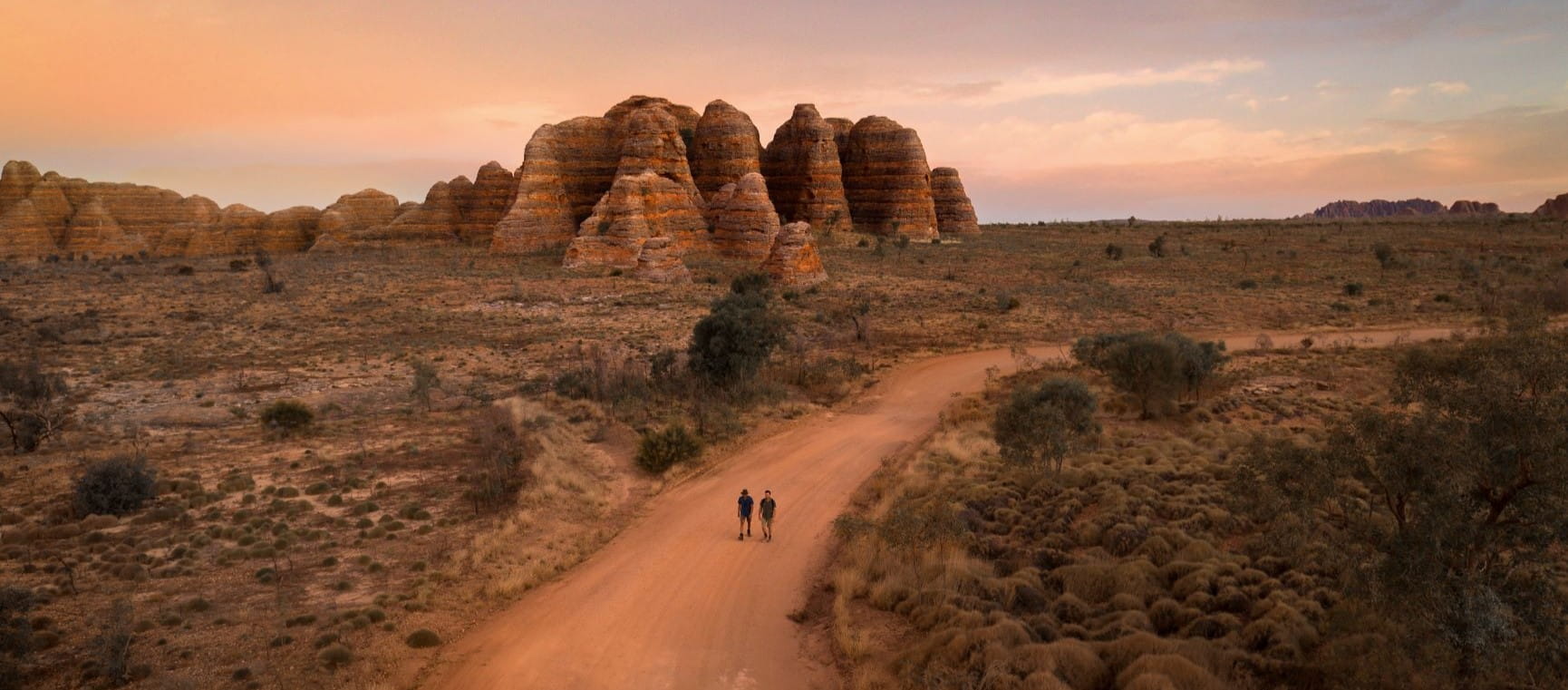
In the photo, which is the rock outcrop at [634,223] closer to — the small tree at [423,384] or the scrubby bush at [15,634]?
the small tree at [423,384]

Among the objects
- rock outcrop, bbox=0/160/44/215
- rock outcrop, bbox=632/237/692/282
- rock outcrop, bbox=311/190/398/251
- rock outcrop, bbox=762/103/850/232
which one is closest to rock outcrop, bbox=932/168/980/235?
rock outcrop, bbox=762/103/850/232

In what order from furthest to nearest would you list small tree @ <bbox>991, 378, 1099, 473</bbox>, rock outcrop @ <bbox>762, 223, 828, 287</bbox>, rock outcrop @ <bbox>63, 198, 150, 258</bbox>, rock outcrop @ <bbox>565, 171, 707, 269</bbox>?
rock outcrop @ <bbox>63, 198, 150, 258</bbox>, rock outcrop @ <bbox>565, 171, 707, 269</bbox>, rock outcrop @ <bbox>762, 223, 828, 287</bbox>, small tree @ <bbox>991, 378, 1099, 473</bbox>

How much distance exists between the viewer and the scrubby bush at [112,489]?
1512 cm

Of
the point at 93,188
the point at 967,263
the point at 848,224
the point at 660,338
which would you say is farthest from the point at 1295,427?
the point at 93,188

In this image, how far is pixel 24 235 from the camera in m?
81.0

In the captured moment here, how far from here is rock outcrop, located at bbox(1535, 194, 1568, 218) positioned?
103 m

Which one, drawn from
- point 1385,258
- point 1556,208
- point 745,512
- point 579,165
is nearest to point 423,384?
point 745,512

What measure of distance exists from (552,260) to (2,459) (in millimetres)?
42190

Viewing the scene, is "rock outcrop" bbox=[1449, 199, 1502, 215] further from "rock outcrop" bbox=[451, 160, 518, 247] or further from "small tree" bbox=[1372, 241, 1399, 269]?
"rock outcrop" bbox=[451, 160, 518, 247]

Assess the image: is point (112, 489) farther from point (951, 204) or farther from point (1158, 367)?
point (951, 204)

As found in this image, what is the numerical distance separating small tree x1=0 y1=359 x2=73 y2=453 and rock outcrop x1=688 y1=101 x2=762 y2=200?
51.9 meters

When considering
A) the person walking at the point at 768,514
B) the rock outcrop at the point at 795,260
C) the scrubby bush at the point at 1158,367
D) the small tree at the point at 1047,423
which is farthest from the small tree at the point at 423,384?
the rock outcrop at the point at 795,260

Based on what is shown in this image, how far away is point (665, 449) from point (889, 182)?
208 ft

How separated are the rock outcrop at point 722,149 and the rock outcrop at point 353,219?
1516 inches
